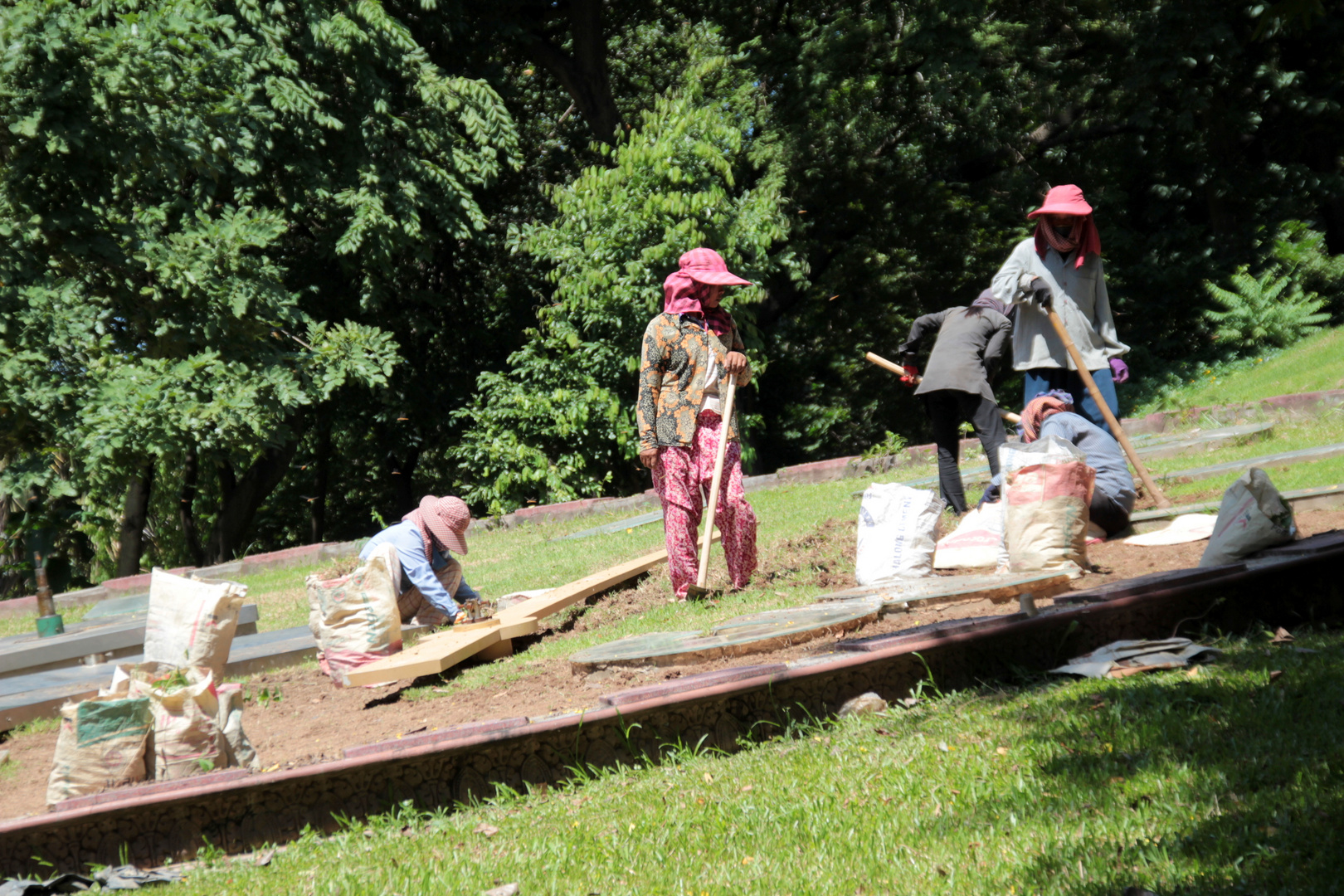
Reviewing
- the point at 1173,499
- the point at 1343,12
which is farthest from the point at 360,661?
the point at 1343,12

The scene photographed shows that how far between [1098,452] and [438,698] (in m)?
3.93

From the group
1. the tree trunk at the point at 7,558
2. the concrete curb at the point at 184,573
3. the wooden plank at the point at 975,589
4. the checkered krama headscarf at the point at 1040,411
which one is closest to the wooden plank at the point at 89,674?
the wooden plank at the point at 975,589

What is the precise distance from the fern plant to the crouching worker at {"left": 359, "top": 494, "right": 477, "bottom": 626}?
42.8ft

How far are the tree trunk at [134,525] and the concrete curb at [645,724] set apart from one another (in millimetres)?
14569

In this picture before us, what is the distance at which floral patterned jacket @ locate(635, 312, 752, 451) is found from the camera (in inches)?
267

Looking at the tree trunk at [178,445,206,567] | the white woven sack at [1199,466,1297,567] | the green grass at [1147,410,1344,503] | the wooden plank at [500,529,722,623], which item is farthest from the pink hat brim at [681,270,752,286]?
the tree trunk at [178,445,206,567]

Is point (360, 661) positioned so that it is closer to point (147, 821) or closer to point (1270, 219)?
point (147, 821)

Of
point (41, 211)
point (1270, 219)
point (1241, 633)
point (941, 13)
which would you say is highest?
point (941, 13)

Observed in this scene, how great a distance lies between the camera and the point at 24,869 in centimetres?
351

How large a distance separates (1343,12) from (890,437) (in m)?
9.89

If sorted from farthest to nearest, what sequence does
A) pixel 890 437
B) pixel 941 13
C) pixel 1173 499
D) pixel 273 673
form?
1. pixel 941 13
2. pixel 890 437
3. pixel 1173 499
4. pixel 273 673

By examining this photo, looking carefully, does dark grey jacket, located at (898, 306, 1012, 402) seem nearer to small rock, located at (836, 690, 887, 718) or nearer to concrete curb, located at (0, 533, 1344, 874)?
concrete curb, located at (0, 533, 1344, 874)

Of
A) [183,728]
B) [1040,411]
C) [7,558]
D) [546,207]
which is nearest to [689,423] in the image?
[1040,411]

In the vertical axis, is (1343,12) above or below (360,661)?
above
